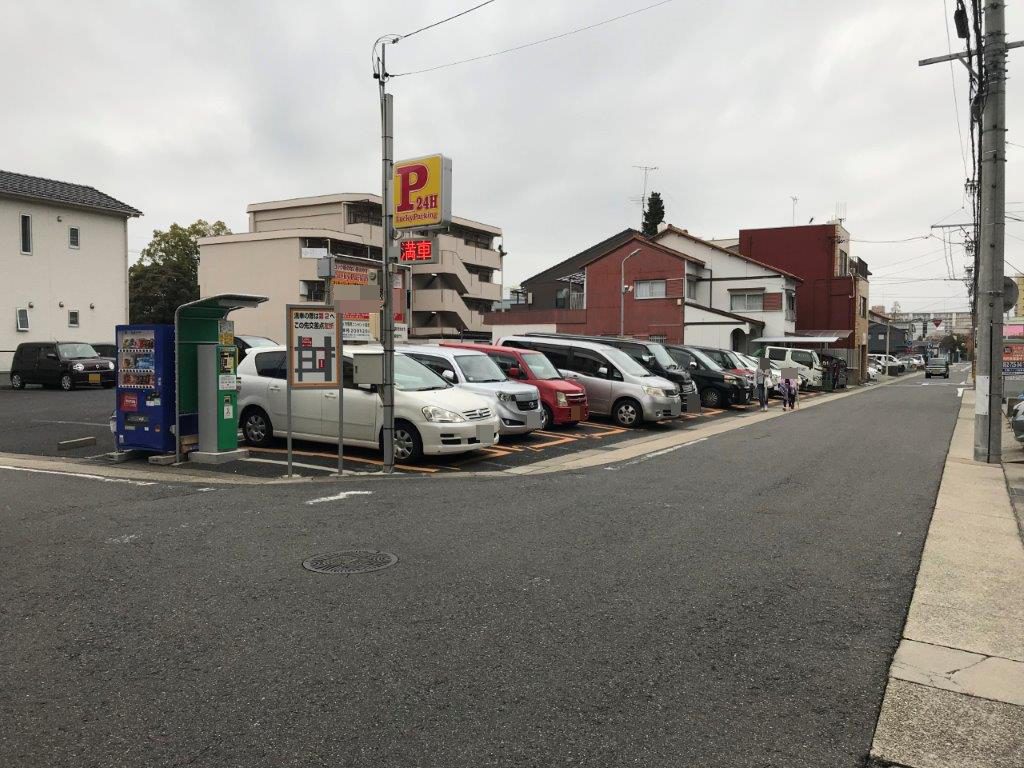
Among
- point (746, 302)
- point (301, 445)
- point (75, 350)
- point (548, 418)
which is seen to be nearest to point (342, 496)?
point (301, 445)

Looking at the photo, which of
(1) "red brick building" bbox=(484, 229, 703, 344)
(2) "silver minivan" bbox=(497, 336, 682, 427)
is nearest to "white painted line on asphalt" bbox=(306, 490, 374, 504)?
(2) "silver minivan" bbox=(497, 336, 682, 427)

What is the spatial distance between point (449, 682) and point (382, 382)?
7241 mm

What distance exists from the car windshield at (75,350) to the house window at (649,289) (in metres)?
27.5

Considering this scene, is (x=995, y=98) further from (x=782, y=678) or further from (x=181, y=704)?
(x=181, y=704)

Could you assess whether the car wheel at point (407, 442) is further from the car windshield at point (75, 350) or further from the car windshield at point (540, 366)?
the car windshield at point (75, 350)

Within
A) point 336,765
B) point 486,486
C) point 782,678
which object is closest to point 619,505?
point 486,486

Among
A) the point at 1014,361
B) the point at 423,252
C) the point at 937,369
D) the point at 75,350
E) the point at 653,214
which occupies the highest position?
the point at 653,214

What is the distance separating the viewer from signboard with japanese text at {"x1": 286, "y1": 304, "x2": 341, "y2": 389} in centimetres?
1030

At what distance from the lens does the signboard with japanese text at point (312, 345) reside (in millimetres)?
10297

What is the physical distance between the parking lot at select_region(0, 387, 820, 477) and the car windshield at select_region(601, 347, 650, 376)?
128 centimetres

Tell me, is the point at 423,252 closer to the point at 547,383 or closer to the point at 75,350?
the point at 547,383

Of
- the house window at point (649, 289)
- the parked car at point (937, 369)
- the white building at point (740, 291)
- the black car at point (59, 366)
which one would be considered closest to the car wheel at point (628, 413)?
the black car at point (59, 366)

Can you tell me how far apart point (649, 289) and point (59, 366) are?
2923 cm

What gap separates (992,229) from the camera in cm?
1277
